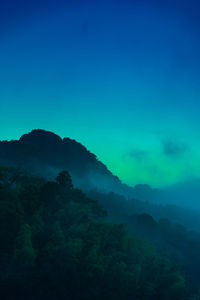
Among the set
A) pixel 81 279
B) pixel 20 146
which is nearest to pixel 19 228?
pixel 81 279

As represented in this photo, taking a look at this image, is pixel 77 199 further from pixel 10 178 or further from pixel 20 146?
pixel 20 146

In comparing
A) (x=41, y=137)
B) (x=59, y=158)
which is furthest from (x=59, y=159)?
(x=41, y=137)

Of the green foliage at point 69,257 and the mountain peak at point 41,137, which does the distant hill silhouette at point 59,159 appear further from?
the green foliage at point 69,257

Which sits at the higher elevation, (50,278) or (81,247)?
(81,247)

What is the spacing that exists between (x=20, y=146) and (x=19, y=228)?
229ft

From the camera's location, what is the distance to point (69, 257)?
89.7 feet

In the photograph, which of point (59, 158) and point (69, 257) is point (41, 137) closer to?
point (59, 158)

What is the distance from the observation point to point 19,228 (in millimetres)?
29422

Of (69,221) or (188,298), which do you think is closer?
(188,298)

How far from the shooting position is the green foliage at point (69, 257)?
25.5m

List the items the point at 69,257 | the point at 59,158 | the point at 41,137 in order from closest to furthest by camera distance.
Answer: the point at 69,257 < the point at 59,158 < the point at 41,137

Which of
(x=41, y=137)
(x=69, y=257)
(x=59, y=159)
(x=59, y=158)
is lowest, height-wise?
(x=69, y=257)

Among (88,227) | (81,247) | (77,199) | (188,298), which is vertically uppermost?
(77,199)

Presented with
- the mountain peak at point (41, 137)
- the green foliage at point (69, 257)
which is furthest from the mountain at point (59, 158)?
the green foliage at point (69, 257)
